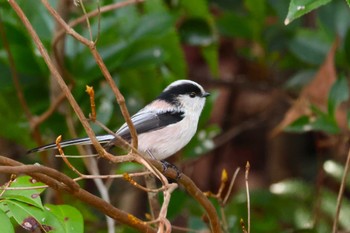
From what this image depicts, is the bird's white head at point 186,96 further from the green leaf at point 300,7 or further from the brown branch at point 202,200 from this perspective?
the green leaf at point 300,7

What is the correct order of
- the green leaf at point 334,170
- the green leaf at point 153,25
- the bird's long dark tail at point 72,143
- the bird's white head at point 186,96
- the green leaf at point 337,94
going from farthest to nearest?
the green leaf at point 334,170 → the green leaf at point 153,25 → the green leaf at point 337,94 → the bird's white head at point 186,96 → the bird's long dark tail at point 72,143

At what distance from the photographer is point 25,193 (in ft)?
9.92

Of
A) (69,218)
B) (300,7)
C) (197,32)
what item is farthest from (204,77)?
(69,218)

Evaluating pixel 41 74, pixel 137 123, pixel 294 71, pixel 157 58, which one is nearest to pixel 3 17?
pixel 41 74

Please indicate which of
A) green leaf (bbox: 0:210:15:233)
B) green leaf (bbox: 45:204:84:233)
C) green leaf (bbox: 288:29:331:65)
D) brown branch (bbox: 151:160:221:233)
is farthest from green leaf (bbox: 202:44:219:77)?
green leaf (bbox: 0:210:15:233)

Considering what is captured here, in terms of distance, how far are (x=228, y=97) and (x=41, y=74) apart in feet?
7.30

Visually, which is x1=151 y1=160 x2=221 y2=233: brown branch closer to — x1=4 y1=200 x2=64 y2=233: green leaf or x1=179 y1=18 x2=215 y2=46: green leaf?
x1=4 y1=200 x2=64 y2=233: green leaf

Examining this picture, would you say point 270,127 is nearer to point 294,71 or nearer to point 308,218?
point 294,71

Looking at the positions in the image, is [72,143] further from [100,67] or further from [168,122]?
[100,67]

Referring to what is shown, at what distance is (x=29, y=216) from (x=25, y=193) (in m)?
0.11

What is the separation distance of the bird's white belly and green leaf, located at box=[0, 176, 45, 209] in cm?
102

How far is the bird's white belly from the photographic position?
13.5 ft

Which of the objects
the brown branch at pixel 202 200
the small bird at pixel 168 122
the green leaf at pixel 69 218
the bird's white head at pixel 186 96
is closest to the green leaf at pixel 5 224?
the green leaf at pixel 69 218

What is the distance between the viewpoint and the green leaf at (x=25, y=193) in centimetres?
295
